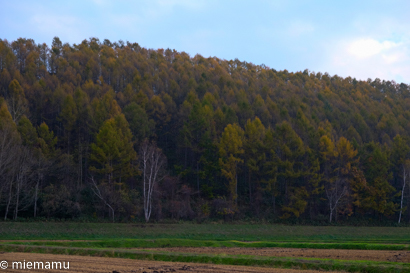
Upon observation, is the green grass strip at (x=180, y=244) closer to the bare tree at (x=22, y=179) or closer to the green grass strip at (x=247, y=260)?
the green grass strip at (x=247, y=260)

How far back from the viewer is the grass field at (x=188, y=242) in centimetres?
1658

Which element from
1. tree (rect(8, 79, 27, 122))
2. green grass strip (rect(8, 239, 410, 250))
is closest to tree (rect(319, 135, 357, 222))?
green grass strip (rect(8, 239, 410, 250))

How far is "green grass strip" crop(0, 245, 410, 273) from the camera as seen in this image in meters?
14.9

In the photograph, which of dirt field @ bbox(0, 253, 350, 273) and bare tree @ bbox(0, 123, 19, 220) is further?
bare tree @ bbox(0, 123, 19, 220)

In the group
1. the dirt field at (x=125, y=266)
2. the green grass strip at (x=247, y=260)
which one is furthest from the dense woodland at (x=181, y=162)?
the dirt field at (x=125, y=266)

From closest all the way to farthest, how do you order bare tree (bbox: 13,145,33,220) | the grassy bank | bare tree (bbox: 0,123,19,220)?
the grassy bank < bare tree (bbox: 0,123,19,220) < bare tree (bbox: 13,145,33,220)

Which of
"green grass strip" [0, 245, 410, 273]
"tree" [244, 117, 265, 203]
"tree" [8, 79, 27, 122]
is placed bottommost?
"green grass strip" [0, 245, 410, 273]

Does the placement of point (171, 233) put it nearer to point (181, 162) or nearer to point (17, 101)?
point (181, 162)

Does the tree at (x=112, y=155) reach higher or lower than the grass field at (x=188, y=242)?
higher

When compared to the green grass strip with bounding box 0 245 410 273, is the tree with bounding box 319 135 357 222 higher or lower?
higher

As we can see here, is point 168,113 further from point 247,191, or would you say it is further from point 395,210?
point 395,210

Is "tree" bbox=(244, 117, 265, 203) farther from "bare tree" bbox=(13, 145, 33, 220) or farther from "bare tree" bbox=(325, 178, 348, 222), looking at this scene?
"bare tree" bbox=(13, 145, 33, 220)

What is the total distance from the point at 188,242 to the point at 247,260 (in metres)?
11.3

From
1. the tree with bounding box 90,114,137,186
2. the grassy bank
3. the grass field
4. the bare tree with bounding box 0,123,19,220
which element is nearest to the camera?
the grass field
